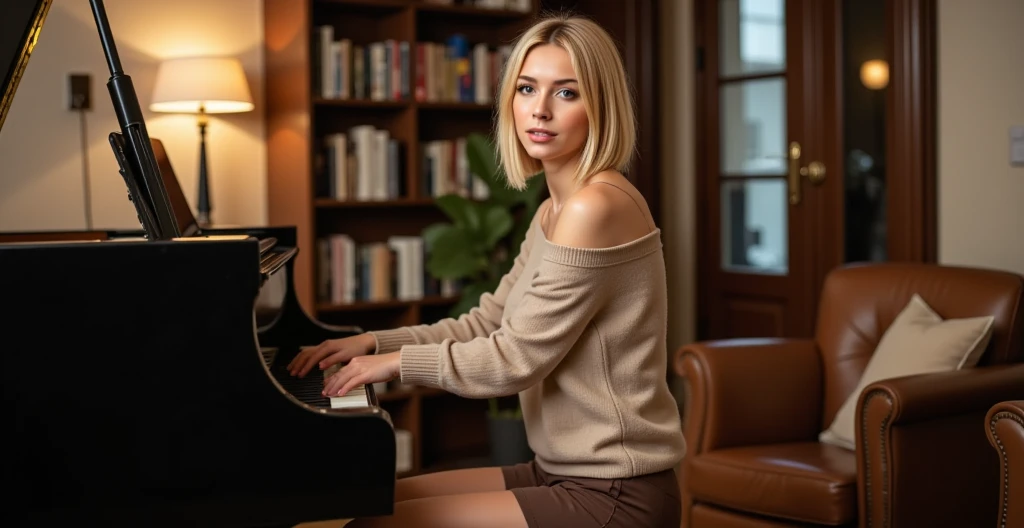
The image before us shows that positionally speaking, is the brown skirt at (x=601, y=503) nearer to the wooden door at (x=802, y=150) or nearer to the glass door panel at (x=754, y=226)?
the wooden door at (x=802, y=150)

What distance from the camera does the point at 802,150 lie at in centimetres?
419

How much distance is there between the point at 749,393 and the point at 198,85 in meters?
2.07

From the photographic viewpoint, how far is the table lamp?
357 centimetres

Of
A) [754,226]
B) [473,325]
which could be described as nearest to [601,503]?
[473,325]

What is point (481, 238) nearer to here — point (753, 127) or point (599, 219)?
point (753, 127)

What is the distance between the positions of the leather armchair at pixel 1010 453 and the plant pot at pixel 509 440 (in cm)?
189

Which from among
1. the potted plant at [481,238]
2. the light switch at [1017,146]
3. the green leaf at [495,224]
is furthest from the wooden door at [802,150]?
the green leaf at [495,224]

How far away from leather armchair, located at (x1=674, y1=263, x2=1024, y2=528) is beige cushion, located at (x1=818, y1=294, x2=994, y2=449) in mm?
60

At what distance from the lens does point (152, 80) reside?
3.79 m

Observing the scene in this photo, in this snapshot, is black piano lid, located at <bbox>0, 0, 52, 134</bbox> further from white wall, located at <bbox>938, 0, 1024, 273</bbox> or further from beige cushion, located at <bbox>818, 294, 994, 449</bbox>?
white wall, located at <bbox>938, 0, 1024, 273</bbox>

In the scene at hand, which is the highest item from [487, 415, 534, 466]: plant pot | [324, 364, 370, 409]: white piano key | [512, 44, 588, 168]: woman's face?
[512, 44, 588, 168]: woman's face

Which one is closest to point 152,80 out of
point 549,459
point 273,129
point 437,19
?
point 273,129

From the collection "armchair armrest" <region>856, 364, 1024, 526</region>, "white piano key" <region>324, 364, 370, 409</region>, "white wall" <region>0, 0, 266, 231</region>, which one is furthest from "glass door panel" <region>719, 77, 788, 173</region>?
"white piano key" <region>324, 364, 370, 409</region>

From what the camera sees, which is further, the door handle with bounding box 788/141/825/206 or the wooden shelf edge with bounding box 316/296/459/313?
the door handle with bounding box 788/141/825/206
